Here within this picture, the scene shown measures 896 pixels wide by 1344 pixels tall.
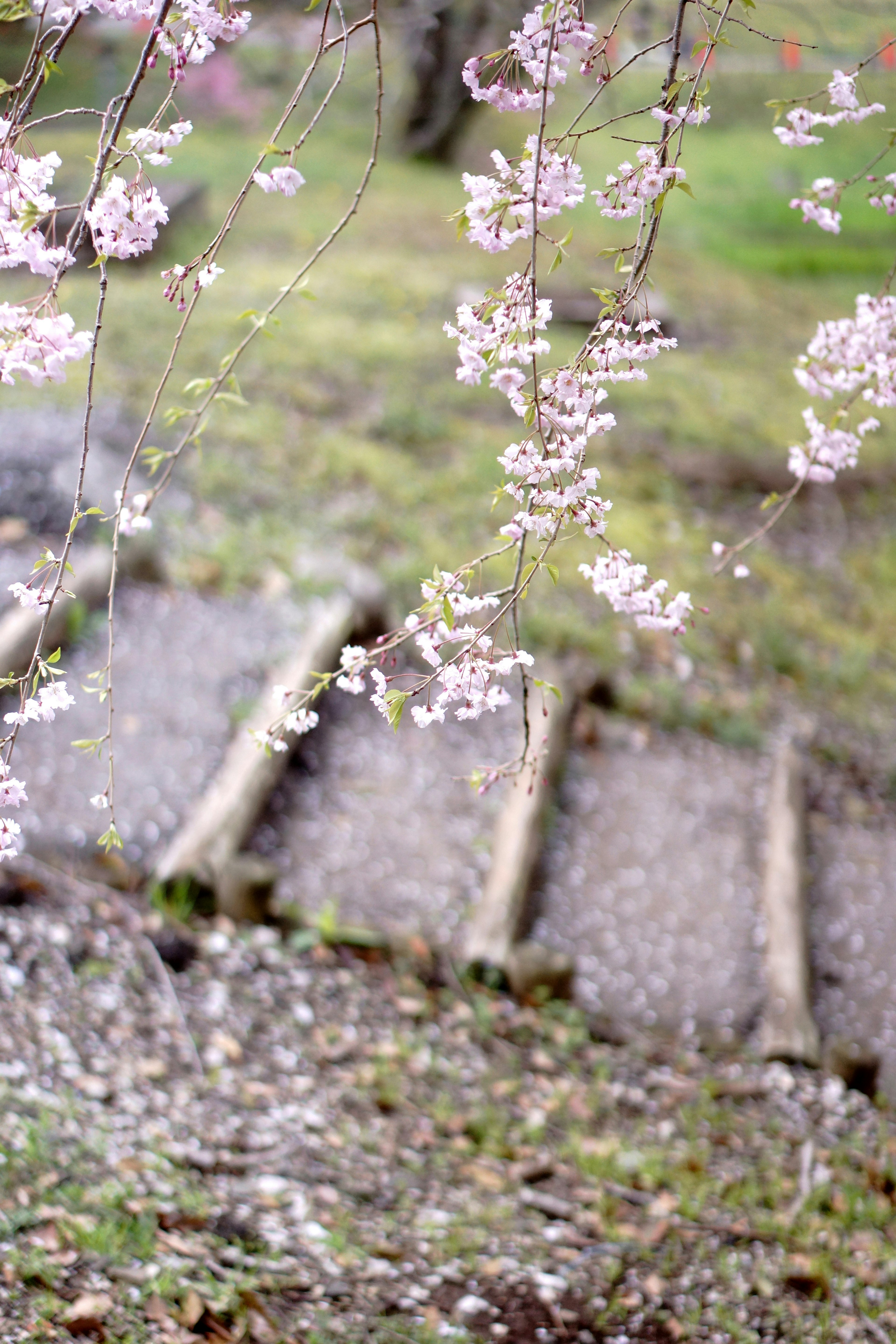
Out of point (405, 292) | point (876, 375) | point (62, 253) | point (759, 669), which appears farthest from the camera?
point (405, 292)

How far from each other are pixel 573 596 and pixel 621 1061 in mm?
2530

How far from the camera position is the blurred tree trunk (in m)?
7.68

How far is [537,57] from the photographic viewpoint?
1570 mm

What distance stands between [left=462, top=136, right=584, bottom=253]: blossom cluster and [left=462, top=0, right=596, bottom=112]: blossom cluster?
8cm

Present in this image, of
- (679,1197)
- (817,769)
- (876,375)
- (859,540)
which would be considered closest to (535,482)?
(876,375)

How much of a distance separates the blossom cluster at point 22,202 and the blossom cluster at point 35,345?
0.06 m

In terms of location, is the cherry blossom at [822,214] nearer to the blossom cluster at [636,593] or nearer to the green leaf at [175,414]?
the blossom cluster at [636,593]

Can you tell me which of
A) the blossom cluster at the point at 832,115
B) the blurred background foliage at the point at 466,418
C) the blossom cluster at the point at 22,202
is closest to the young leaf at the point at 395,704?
the blurred background foliage at the point at 466,418

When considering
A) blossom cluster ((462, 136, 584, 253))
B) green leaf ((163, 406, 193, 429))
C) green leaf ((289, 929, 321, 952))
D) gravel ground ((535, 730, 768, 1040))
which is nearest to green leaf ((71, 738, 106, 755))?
green leaf ((163, 406, 193, 429))

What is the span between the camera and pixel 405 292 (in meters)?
8.61

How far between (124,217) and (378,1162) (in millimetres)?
2207

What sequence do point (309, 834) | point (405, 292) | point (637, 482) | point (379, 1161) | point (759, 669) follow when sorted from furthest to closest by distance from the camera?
point (405, 292) < point (637, 482) < point (759, 669) < point (309, 834) < point (379, 1161)

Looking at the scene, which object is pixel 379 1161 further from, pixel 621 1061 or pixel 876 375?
pixel 876 375

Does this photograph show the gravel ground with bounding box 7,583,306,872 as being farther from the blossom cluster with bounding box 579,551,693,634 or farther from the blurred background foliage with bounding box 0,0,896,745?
the blossom cluster with bounding box 579,551,693,634
